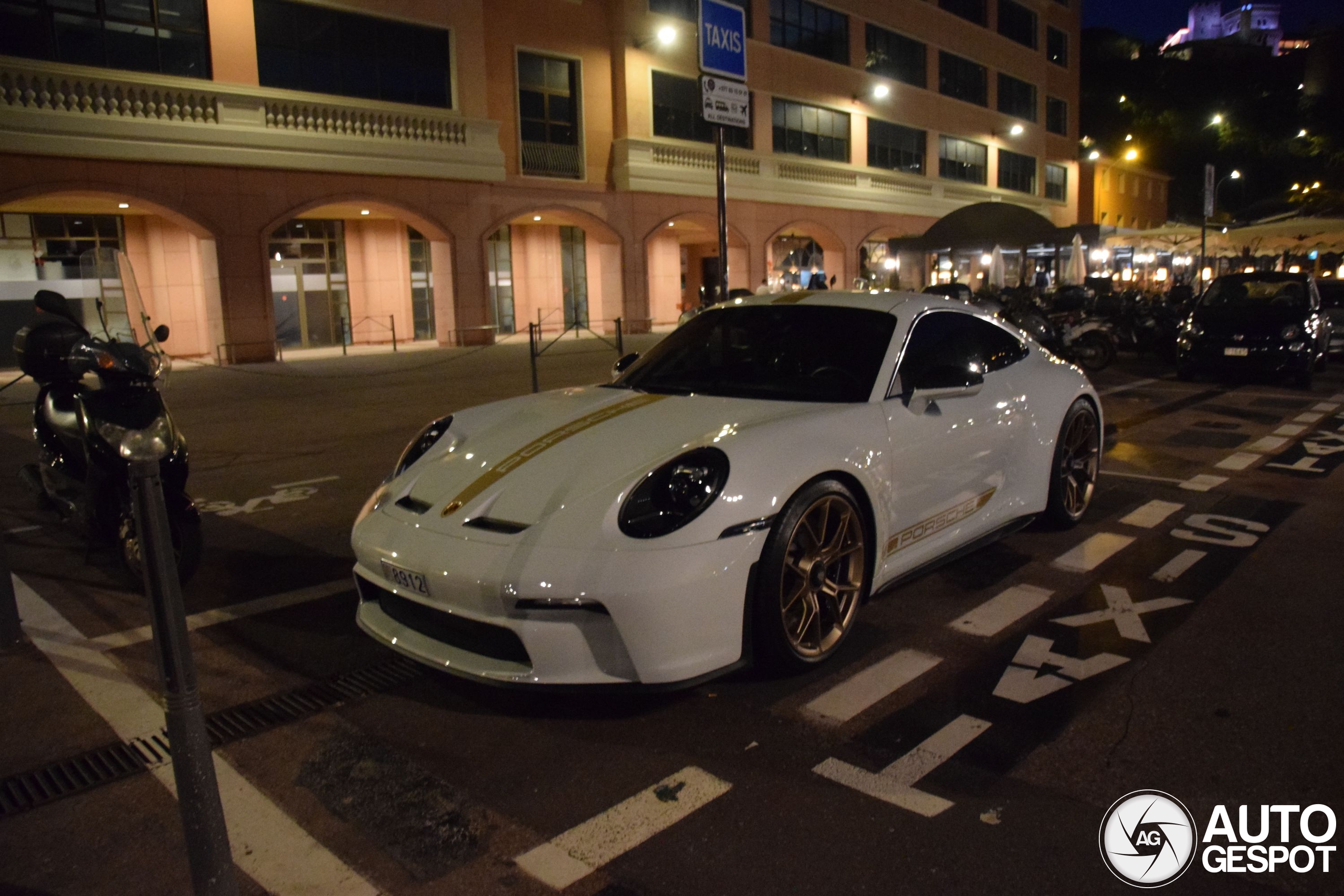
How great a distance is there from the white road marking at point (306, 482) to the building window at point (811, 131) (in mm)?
23370

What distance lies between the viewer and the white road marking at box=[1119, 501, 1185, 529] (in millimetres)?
6116

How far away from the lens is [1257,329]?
13.1 meters

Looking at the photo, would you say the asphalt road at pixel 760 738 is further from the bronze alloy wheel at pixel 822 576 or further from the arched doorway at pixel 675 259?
the arched doorway at pixel 675 259

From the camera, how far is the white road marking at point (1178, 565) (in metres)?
5.05

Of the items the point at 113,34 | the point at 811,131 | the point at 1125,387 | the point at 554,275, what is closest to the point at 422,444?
the point at 1125,387

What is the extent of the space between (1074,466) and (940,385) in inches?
80.0

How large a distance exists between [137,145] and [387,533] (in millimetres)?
16481

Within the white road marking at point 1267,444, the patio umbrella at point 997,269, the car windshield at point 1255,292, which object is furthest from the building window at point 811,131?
the white road marking at point 1267,444

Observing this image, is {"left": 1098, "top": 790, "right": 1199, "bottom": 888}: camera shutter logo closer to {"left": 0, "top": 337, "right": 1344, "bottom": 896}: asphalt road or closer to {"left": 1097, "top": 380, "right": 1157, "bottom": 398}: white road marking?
{"left": 0, "top": 337, "right": 1344, "bottom": 896}: asphalt road

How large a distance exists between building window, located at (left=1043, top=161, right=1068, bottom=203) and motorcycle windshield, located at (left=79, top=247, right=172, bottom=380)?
43452 millimetres

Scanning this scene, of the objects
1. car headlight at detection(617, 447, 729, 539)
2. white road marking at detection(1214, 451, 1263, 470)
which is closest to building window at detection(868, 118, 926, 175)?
white road marking at detection(1214, 451, 1263, 470)

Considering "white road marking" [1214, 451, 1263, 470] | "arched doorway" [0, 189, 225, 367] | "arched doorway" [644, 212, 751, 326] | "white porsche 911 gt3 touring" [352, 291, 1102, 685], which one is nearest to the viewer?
"white porsche 911 gt3 touring" [352, 291, 1102, 685]

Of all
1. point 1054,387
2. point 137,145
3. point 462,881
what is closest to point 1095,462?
point 1054,387

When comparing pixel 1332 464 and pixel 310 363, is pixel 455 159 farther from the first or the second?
pixel 1332 464
